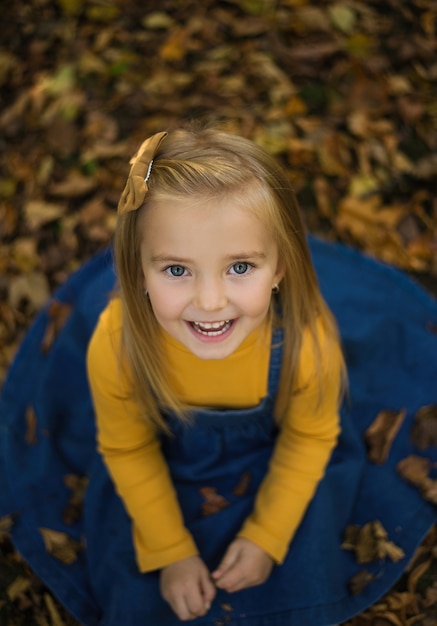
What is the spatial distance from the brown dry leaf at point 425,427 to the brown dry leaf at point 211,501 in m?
0.54

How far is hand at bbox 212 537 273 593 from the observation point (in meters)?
1.56

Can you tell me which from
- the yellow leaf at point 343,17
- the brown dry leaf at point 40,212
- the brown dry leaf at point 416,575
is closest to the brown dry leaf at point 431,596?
the brown dry leaf at point 416,575

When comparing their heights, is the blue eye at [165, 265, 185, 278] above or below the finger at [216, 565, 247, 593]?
above

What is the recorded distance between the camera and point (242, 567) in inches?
61.6

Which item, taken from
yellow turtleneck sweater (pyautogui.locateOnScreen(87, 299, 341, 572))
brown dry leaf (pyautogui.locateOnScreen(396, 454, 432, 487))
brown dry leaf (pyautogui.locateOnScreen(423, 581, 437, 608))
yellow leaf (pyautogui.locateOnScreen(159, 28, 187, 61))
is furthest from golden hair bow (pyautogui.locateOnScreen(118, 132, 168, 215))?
yellow leaf (pyautogui.locateOnScreen(159, 28, 187, 61))

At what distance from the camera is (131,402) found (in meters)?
1.51

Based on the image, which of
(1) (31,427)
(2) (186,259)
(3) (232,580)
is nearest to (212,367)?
(2) (186,259)

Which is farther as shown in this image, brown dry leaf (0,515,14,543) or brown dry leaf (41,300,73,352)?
brown dry leaf (41,300,73,352)

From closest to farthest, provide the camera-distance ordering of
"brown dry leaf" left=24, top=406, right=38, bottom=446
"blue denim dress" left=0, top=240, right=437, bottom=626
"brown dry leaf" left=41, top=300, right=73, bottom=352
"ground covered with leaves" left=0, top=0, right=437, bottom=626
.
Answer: "blue denim dress" left=0, top=240, right=437, bottom=626, "brown dry leaf" left=24, top=406, right=38, bottom=446, "brown dry leaf" left=41, top=300, right=73, bottom=352, "ground covered with leaves" left=0, top=0, right=437, bottom=626

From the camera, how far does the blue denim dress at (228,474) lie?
162 centimetres

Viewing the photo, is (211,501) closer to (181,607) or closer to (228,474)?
(228,474)

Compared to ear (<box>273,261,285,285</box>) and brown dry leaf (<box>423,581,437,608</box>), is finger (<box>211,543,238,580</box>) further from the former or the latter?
ear (<box>273,261,285,285</box>)

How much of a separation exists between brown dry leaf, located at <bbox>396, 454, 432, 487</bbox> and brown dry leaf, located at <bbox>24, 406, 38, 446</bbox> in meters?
1.00

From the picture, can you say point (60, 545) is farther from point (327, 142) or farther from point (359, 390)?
point (327, 142)
